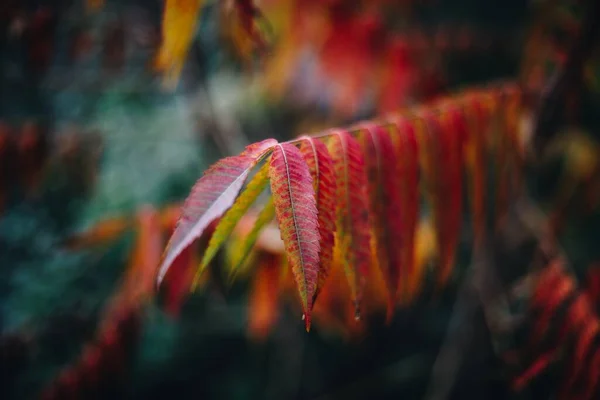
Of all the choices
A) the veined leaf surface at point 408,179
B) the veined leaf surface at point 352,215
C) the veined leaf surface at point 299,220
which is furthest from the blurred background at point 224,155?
the veined leaf surface at point 299,220

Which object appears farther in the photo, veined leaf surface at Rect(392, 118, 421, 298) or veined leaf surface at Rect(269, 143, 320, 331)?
veined leaf surface at Rect(392, 118, 421, 298)

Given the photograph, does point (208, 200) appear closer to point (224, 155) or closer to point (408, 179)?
point (408, 179)

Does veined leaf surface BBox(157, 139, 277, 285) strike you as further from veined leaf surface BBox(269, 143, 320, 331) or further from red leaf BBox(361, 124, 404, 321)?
red leaf BBox(361, 124, 404, 321)

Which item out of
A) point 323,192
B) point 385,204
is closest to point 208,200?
point 323,192

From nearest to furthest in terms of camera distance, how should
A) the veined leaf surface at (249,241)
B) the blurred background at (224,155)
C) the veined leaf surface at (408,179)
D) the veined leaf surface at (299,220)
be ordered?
the veined leaf surface at (299,220) → the veined leaf surface at (249,241) → the veined leaf surface at (408,179) → the blurred background at (224,155)

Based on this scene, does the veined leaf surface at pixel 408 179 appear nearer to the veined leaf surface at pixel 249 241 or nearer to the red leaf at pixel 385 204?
the red leaf at pixel 385 204

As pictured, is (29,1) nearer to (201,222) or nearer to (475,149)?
(201,222)

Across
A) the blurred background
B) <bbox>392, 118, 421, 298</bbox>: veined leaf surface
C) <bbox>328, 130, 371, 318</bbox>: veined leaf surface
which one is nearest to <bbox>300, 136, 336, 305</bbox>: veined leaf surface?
<bbox>328, 130, 371, 318</bbox>: veined leaf surface
